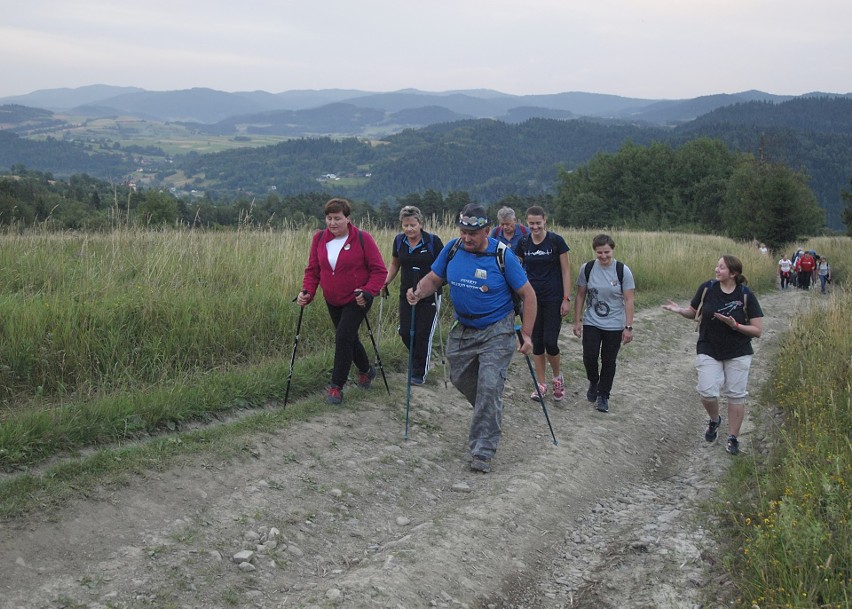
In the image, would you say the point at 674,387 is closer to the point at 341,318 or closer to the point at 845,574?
the point at 341,318

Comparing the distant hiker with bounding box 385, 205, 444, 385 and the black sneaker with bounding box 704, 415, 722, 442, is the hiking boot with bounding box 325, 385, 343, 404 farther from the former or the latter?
the black sneaker with bounding box 704, 415, 722, 442

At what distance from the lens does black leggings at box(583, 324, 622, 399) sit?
8.45 metres

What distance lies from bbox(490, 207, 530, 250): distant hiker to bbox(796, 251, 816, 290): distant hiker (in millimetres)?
23307

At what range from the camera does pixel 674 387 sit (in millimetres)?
10516

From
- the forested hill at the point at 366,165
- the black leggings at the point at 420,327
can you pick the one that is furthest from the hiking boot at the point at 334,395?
the forested hill at the point at 366,165

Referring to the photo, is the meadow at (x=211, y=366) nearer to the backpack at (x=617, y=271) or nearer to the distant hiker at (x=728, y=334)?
the distant hiker at (x=728, y=334)

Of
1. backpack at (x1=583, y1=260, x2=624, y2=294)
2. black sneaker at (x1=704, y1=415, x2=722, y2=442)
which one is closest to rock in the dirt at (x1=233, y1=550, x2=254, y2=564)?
backpack at (x1=583, y1=260, x2=624, y2=294)

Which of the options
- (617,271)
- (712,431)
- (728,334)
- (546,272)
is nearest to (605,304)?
(617,271)

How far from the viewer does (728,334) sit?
24.2 feet

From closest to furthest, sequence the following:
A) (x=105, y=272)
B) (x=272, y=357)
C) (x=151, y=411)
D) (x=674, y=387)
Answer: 1. (x=151, y=411)
2. (x=272, y=357)
3. (x=105, y=272)
4. (x=674, y=387)

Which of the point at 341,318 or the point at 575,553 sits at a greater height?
the point at 341,318

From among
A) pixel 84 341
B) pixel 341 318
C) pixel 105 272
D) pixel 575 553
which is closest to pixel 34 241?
pixel 105 272

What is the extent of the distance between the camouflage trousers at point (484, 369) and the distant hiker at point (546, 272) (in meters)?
1.94

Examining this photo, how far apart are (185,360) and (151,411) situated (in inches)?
67.1
